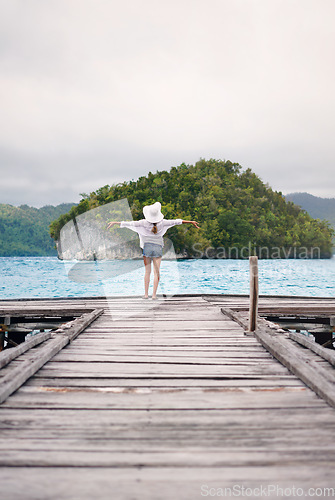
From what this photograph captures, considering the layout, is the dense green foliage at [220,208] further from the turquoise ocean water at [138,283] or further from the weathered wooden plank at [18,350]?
the weathered wooden plank at [18,350]

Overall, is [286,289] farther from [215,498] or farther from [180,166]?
[180,166]

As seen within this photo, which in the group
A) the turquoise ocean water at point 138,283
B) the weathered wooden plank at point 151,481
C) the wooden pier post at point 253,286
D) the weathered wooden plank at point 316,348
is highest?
the wooden pier post at point 253,286

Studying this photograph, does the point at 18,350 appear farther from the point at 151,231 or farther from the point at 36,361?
the point at 151,231

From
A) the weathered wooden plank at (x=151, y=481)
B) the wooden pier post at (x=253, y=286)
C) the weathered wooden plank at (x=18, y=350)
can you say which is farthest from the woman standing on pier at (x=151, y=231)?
the weathered wooden plank at (x=151, y=481)

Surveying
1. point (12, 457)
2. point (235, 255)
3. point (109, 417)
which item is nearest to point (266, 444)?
point (109, 417)

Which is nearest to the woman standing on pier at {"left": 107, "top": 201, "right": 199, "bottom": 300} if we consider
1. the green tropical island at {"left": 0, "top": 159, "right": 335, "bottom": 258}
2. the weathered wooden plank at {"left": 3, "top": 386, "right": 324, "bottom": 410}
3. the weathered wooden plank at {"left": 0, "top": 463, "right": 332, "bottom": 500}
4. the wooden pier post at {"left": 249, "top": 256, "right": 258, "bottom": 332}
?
the wooden pier post at {"left": 249, "top": 256, "right": 258, "bottom": 332}

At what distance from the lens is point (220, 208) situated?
88.5 meters

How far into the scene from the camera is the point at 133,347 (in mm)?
4305

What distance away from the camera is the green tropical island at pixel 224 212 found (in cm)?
8156

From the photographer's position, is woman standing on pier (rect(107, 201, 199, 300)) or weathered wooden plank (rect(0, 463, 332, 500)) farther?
woman standing on pier (rect(107, 201, 199, 300))

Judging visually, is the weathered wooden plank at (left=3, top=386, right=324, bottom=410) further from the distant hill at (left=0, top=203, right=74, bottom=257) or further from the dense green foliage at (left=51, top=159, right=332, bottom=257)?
the distant hill at (left=0, top=203, right=74, bottom=257)

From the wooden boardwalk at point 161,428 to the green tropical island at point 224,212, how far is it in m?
69.6

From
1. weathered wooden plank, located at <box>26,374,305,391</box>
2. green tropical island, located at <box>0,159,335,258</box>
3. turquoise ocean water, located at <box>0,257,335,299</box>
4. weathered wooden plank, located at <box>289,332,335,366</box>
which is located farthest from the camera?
green tropical island, located at <box>0,159,335,258</box>

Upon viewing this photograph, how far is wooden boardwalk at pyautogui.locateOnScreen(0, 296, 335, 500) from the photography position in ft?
5.72
